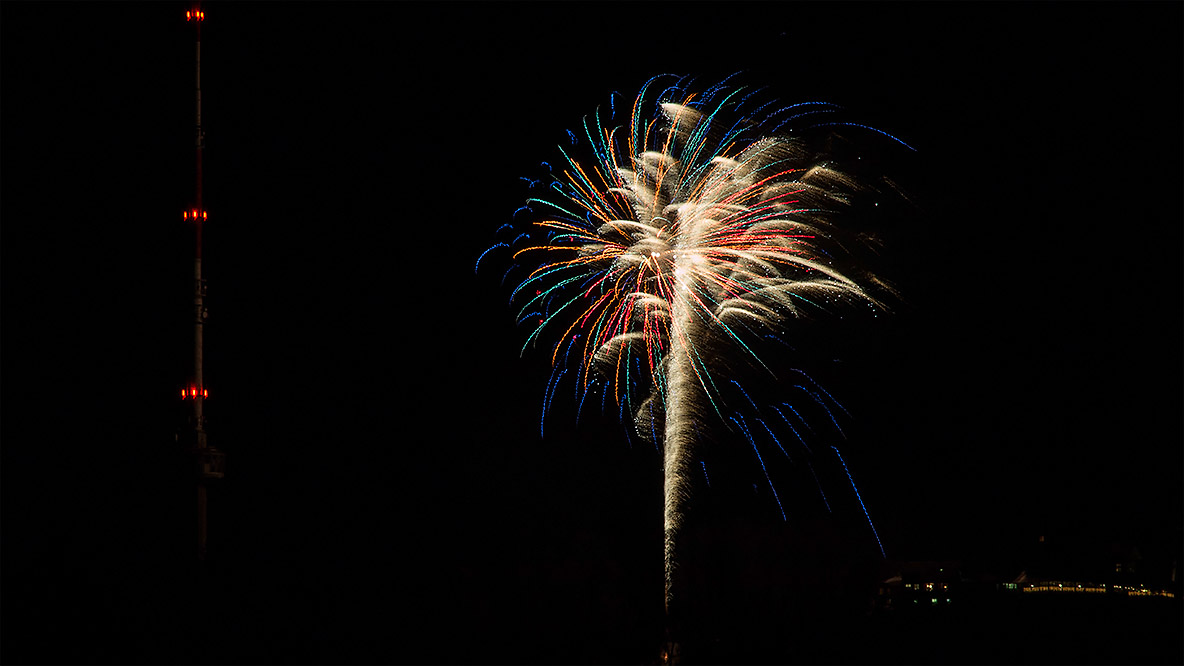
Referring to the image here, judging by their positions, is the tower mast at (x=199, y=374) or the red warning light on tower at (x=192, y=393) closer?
the tower mast at (x=199, y=374)

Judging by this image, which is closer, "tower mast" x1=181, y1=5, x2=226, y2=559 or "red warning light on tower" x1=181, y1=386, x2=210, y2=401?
"tower mast" x1=181, y1=5, x2=226, y2=559

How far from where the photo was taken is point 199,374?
47.8 ft

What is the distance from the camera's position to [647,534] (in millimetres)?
16406

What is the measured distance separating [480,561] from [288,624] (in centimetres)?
779

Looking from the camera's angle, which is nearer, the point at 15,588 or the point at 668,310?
the point at 15,588

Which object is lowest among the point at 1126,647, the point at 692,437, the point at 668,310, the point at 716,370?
the point at 1126,647

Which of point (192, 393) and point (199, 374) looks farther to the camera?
point (199, 374)

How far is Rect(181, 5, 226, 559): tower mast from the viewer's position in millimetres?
13914

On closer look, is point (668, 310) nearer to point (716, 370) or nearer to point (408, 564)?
point (716, 370)

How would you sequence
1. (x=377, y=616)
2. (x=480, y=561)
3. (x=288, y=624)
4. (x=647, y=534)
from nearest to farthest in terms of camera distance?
1. (x=288, y=624)
2. (x=377, y=616)
3. (x=647, y=534)
4. (x=480, y=561)

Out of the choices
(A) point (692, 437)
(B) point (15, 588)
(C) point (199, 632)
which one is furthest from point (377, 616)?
(A) point (692, 437)

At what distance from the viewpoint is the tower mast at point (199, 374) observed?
548 inches

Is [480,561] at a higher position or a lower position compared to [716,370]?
lower

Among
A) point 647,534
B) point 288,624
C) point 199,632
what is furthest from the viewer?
point 647,534
